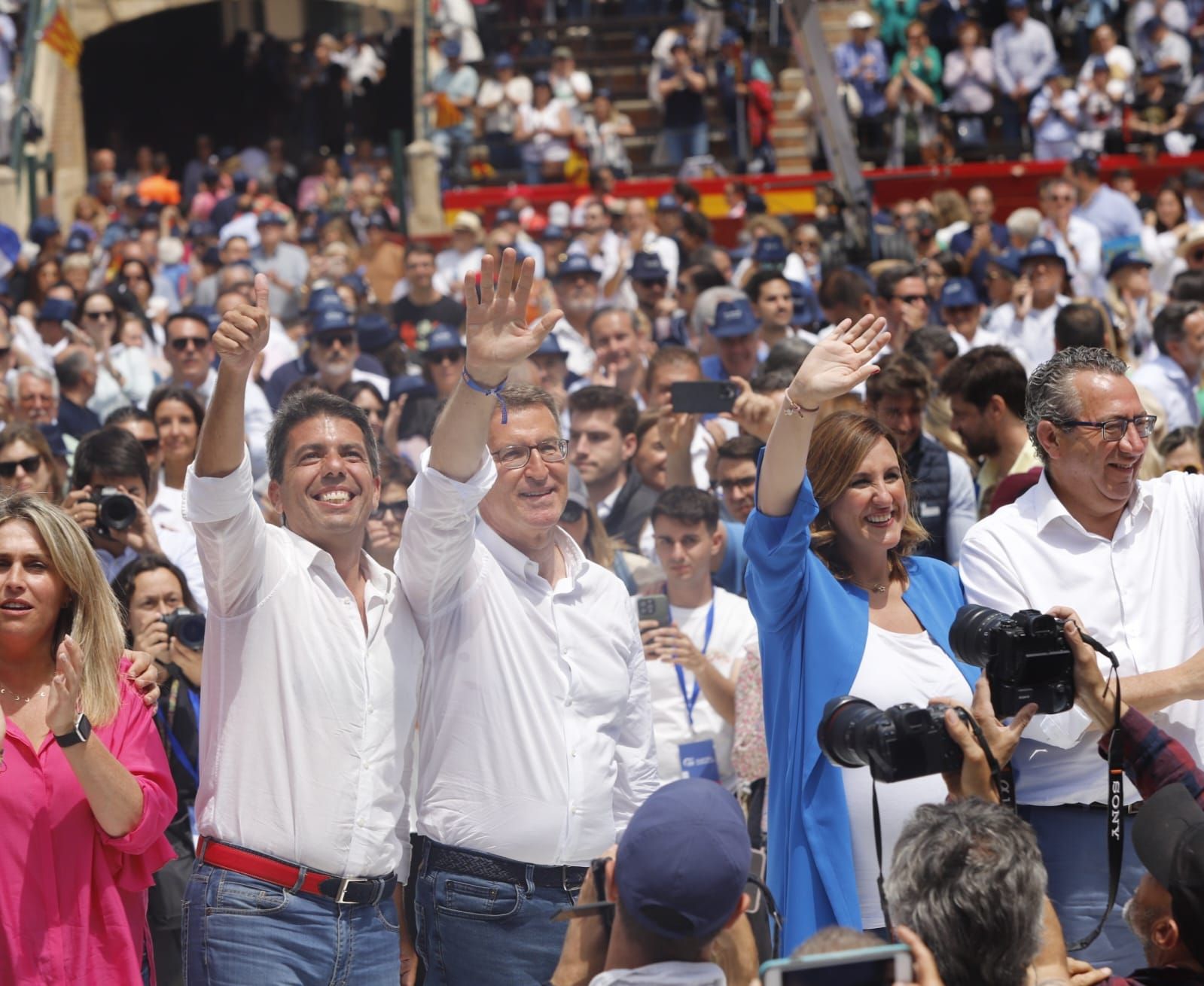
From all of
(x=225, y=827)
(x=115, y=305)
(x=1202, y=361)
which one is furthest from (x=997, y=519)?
(x=115, y=305)

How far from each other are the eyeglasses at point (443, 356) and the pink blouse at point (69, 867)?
509cm

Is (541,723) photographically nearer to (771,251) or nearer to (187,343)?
(187,343)

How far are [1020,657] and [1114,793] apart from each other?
40cm

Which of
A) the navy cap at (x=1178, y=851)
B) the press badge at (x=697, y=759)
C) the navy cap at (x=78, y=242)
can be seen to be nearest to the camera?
the navy cap at (x=1178, y=851)

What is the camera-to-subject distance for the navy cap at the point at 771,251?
1145 centimetres

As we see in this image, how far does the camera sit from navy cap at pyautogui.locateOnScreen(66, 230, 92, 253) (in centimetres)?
1456

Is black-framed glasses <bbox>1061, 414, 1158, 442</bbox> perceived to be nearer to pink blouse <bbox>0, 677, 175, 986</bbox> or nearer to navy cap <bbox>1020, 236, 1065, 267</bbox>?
pink blouse <bbox>0, 677, 175, 986</bbox>

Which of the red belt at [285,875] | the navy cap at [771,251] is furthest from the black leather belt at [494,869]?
the navy cap at [771,251]

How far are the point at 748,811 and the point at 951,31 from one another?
1532 cm

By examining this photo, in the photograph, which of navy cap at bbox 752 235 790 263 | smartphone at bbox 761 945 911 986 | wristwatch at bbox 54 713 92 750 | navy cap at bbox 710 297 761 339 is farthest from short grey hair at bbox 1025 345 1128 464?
navy cap at bbox 752 235 790 263

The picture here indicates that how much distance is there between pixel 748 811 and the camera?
5215 millimetres

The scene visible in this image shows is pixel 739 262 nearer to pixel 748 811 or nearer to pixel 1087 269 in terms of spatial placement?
pixel 1087 269

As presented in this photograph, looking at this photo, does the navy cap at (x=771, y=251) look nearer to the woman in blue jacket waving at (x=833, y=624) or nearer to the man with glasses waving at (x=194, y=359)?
the man with glasses waving at (x=194, y=359)

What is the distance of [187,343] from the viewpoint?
8.32 metres
